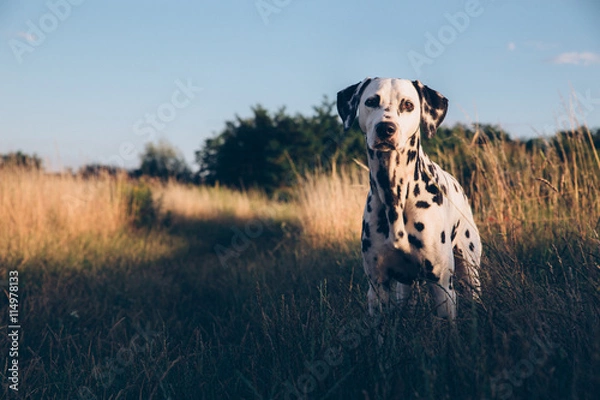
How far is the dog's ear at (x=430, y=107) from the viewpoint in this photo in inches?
118

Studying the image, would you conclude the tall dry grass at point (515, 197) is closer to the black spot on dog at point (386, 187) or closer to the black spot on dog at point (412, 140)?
the black spot on dog at point (412, 140)

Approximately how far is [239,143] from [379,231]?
54.2ft

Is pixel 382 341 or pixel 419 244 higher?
pixel 419 244

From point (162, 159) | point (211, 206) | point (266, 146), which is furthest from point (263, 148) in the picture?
point (162, 159)

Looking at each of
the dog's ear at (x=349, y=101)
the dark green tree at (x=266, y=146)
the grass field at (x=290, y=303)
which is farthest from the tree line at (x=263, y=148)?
the dog's ear at (x=349, y=101)

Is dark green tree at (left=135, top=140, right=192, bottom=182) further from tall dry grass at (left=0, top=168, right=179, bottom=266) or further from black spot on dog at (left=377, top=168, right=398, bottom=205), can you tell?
black spot on dog at (left=377, top=168, right=398, bottom=205)

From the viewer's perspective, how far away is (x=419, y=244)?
111 inches

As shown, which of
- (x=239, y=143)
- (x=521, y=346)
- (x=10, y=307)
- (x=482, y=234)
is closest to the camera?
(x=521, y=346)

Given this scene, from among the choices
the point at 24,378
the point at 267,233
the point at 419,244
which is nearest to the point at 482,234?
the point at 419,244

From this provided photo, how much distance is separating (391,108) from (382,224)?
71 centimetres

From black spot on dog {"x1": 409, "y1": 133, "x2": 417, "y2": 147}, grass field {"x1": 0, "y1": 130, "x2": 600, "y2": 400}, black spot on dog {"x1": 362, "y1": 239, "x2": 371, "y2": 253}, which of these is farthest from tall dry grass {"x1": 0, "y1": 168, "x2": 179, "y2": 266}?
black spot on dog {"x1": 409, "y1": 133, "x2": 417, "y2": 147}

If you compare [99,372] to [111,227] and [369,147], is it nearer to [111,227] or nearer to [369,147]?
[369,147]

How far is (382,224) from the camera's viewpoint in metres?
2.94

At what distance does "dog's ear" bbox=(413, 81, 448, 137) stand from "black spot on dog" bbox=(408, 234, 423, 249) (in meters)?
0.67
